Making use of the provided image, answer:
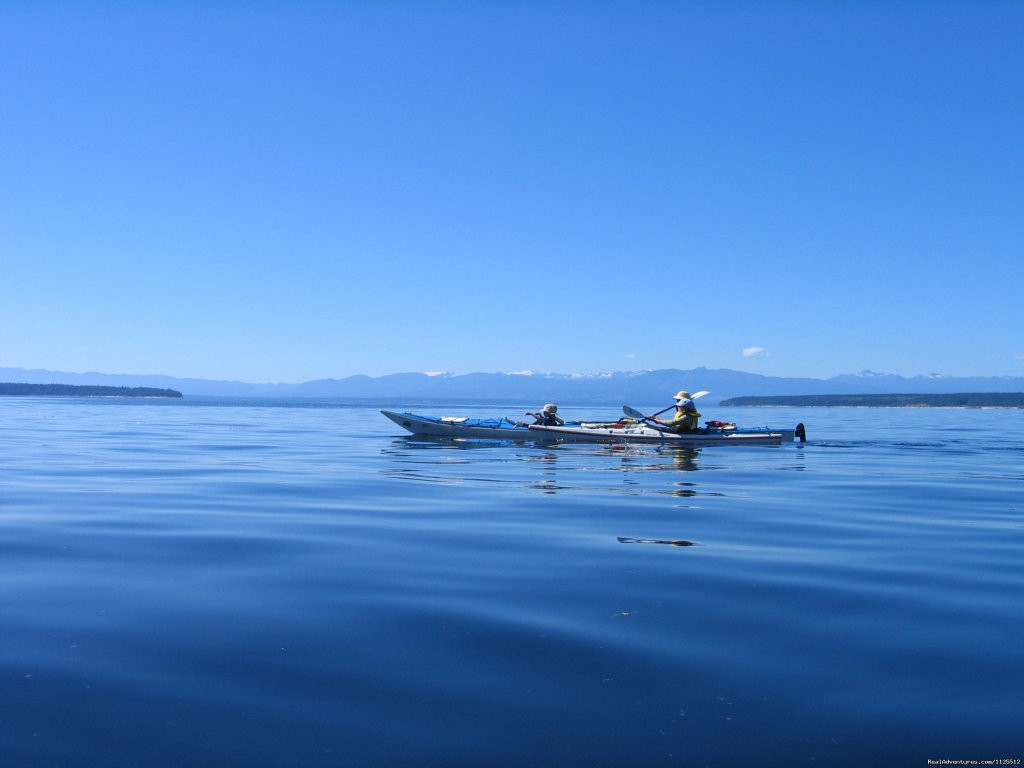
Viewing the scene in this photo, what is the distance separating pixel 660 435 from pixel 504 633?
95.6 feet

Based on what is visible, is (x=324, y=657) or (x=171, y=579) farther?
(x=171, y=579)

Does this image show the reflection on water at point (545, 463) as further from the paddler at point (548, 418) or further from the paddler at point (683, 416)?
the paddler at point (548, 418)

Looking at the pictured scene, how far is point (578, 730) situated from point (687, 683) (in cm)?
123

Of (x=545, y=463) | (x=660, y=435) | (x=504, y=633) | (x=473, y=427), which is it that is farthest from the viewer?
(x=473, y=427)

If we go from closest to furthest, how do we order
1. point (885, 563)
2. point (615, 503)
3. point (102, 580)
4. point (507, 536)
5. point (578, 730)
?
1. point (578, 730)
2. point (102, 580)
3. point (885, 563)
4. point (507, 536)
5. point (615, 503)

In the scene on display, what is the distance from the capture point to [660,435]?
36031 mm

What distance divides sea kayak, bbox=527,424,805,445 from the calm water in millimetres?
18587

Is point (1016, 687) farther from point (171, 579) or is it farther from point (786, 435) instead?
point (786, 435)

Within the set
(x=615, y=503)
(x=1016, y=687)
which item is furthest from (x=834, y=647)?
(x=615, y=503)

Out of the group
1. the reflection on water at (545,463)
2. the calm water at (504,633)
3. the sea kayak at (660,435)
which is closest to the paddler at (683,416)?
the sea kayak at (660,435)

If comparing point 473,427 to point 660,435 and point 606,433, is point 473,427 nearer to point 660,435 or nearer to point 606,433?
point 606,433

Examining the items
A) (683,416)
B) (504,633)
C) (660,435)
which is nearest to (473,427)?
(660,435)

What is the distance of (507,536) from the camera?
13.2 m

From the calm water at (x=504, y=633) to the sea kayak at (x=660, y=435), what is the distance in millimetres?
18587
